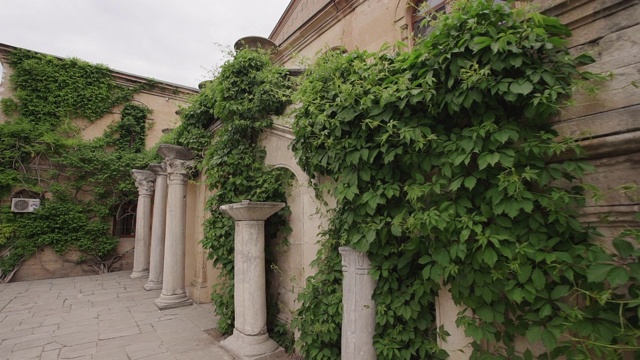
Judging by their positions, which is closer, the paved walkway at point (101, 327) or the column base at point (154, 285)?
the paved walkway at point (101, 327)

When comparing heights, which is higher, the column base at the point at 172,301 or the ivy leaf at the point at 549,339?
the ivy leaf at the point at 549,339

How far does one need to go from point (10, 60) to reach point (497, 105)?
554 inches

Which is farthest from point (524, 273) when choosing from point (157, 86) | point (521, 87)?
point (157, 86)

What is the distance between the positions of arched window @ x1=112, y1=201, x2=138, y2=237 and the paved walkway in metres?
3.98

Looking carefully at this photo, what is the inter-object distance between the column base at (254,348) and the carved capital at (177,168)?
11.0ft

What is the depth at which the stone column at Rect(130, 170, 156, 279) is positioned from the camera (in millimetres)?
8711

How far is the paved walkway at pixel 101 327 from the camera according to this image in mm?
3676

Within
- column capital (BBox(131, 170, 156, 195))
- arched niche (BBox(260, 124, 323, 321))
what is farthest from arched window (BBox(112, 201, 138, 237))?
arched niche (BBox(260, 124, 323, 321))

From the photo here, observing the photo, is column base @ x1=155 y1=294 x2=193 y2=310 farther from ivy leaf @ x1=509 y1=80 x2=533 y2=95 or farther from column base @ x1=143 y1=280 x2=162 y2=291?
ivy leaf @ x1=509 y1=80 x2=533 y2=95

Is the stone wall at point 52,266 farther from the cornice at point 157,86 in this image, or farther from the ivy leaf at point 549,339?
the ivy leaf at point 549,339

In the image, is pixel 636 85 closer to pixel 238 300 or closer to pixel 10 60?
pixel 238 300

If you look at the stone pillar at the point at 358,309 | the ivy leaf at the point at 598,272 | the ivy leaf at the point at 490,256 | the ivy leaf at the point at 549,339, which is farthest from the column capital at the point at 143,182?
the ivy leaf at the point at 598,272

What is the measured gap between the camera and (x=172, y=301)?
555 centimetres

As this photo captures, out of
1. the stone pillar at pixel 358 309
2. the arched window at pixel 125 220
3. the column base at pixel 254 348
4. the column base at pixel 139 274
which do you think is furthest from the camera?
the arched window at pixel 125 220
